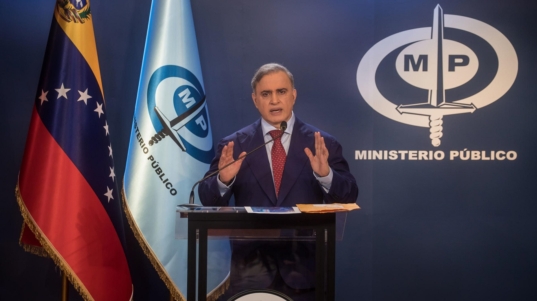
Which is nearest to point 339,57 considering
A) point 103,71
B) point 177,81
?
point 177,81

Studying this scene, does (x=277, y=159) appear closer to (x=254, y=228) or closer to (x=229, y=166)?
(x=229, y=166)

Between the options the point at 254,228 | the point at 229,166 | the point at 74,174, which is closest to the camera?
the point at 254,228

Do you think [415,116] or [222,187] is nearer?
[222,187]

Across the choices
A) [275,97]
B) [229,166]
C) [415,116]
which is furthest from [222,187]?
[415,116]

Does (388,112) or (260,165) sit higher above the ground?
(388,112)

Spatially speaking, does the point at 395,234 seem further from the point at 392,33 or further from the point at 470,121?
the point at 392,33

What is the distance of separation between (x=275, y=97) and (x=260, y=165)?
0.39 m

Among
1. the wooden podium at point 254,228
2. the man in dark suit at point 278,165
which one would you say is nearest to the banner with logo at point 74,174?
the man in dark suit at point 278,165

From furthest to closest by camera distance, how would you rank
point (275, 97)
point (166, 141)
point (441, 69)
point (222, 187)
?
point (441, 69)
point (166, 141)
point (275, 97)
point (222, 187)

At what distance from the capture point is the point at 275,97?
2.97 metres

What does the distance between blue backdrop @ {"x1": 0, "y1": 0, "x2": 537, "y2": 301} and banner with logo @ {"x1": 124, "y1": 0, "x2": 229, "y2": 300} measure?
46 cm

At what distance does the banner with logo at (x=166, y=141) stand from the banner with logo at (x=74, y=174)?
0.58ft

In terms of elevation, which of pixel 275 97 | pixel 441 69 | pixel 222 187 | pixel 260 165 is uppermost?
pixel 441 69

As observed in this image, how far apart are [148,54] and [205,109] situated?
0.51m
